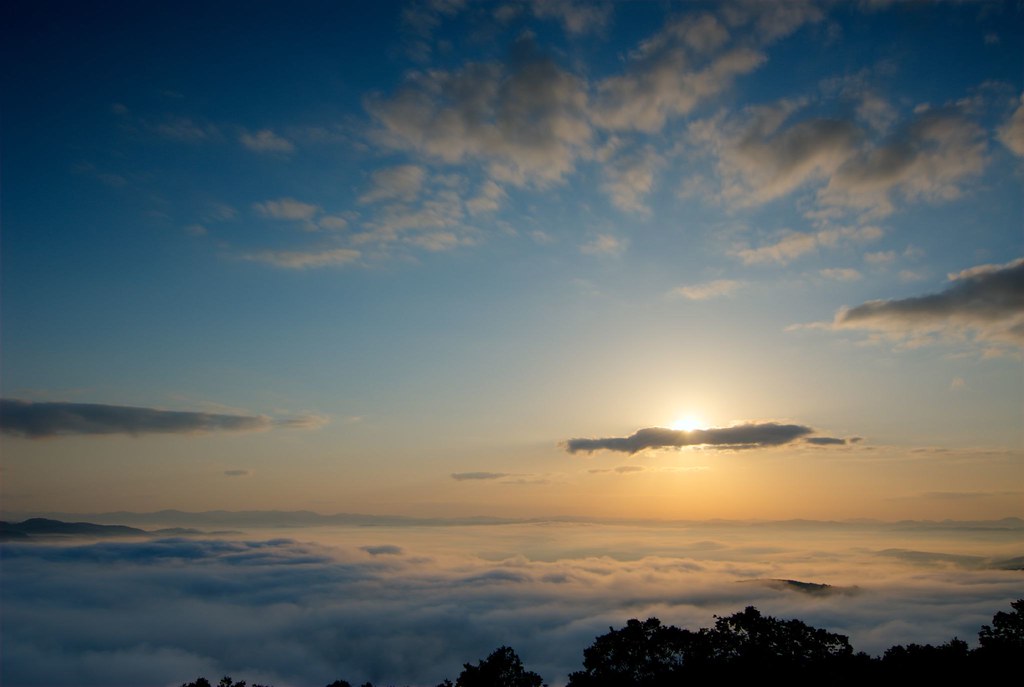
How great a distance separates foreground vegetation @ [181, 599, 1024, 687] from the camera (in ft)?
125

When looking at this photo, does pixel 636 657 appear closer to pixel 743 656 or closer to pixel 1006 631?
pixel 743 656

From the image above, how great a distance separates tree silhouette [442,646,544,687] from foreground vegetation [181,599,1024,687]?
0.08 metres

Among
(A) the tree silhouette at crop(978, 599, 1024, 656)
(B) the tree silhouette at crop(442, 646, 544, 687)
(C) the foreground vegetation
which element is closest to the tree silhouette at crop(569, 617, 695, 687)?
(C) the foreground vegetation

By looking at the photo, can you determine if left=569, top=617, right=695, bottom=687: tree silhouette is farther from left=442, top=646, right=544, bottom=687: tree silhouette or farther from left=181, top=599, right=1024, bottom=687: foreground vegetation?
left=442, top=646, right=544, bottom=687: tree silhouette

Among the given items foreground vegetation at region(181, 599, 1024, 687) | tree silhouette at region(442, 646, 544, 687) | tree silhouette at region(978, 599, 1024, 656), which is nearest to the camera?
foreground vegetation at region(181, 599, 1024, 687)

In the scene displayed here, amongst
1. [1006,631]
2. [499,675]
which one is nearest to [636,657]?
[499,675]

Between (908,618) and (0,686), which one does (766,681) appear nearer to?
(908,618)

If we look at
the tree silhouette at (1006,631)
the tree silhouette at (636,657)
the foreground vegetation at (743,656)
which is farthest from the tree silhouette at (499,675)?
the tree silhouette at (1006,631)

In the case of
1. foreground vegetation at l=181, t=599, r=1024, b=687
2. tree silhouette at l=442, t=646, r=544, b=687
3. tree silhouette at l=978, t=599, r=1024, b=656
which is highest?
tree silhouette at l=978, t=599, r=1024, b=656

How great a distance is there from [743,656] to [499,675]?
69.4 feet

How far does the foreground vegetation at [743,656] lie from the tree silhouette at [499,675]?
0.25ft

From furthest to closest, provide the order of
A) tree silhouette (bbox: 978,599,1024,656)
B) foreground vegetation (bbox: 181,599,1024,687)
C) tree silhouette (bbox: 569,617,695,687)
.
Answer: tree silhouette (bbox: 569,617,695,687), tree silhouette (bbox: 978,599,1024,656), foreground vegetation (bbox: 181,599,1024,687)

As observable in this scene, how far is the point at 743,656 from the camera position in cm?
4262

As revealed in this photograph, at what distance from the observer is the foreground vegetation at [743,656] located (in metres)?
Answer: 38.1
